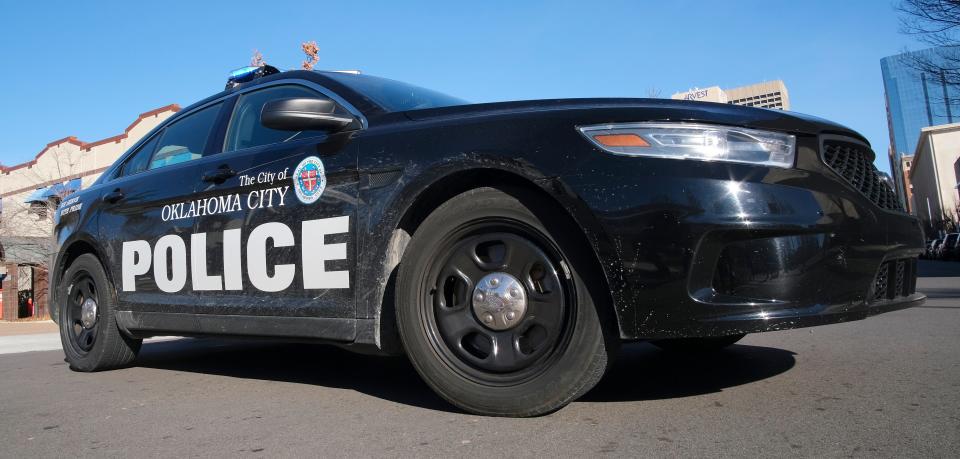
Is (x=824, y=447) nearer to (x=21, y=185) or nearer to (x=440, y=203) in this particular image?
(x=440, y=203)

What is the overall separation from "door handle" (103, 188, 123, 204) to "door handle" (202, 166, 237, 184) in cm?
104

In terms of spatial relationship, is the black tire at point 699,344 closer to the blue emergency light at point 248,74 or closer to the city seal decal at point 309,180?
the city seal decal at point 309,180

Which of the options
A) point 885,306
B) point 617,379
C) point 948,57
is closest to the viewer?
point 885,306

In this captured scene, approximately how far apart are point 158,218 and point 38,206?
862 inches

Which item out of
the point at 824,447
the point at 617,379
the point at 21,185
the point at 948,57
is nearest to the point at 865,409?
the point at 824,447

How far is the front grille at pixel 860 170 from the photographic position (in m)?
2.60

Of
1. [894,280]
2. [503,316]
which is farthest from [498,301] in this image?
[894,280]

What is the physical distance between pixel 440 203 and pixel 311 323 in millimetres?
851

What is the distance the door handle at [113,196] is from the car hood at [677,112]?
110 inches

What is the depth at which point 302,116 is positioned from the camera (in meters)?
3.10

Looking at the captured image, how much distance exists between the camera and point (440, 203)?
2906 millimetres

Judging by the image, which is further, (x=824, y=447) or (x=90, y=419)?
(x=90, y=419)

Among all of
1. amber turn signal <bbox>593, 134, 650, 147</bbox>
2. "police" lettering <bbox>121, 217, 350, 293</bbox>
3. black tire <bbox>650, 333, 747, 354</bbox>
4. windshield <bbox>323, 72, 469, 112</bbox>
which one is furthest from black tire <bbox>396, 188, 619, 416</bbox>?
black tire <bbox>650, 333, 747, 354</bbox>

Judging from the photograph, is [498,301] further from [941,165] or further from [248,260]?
[941,165]
